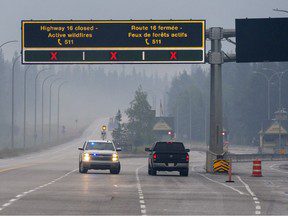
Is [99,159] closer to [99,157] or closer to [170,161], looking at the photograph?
[99,157]

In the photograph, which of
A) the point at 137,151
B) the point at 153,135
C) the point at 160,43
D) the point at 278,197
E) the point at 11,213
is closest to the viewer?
the point at 11,213

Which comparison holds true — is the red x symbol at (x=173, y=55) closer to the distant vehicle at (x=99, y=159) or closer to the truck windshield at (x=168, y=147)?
the truck windshield at (x=168, y=147)

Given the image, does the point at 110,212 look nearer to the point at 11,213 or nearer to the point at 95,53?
the point at 11,213

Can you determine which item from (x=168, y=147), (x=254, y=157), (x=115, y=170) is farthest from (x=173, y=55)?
(x=254, y=157)

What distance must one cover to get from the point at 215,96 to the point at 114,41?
6426 millimetres

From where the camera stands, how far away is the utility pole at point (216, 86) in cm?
5538

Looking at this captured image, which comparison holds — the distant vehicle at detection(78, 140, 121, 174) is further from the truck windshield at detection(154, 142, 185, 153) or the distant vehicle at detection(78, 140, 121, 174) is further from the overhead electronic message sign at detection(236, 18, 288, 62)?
the overhead electronic message sign at detection(236, 18, 288, 62)

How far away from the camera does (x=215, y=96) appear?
5600cm

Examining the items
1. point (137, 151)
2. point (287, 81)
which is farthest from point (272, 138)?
point (287, 81)

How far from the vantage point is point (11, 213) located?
22609 millimetres

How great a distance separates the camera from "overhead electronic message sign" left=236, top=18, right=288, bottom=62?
5512cm

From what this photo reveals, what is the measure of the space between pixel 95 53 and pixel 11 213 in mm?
33208

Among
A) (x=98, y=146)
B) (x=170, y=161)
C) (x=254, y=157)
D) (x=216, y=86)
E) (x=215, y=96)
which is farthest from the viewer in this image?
(x=254, y=157)

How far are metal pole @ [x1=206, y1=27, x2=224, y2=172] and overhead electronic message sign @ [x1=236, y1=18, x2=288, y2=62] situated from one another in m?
1.11
